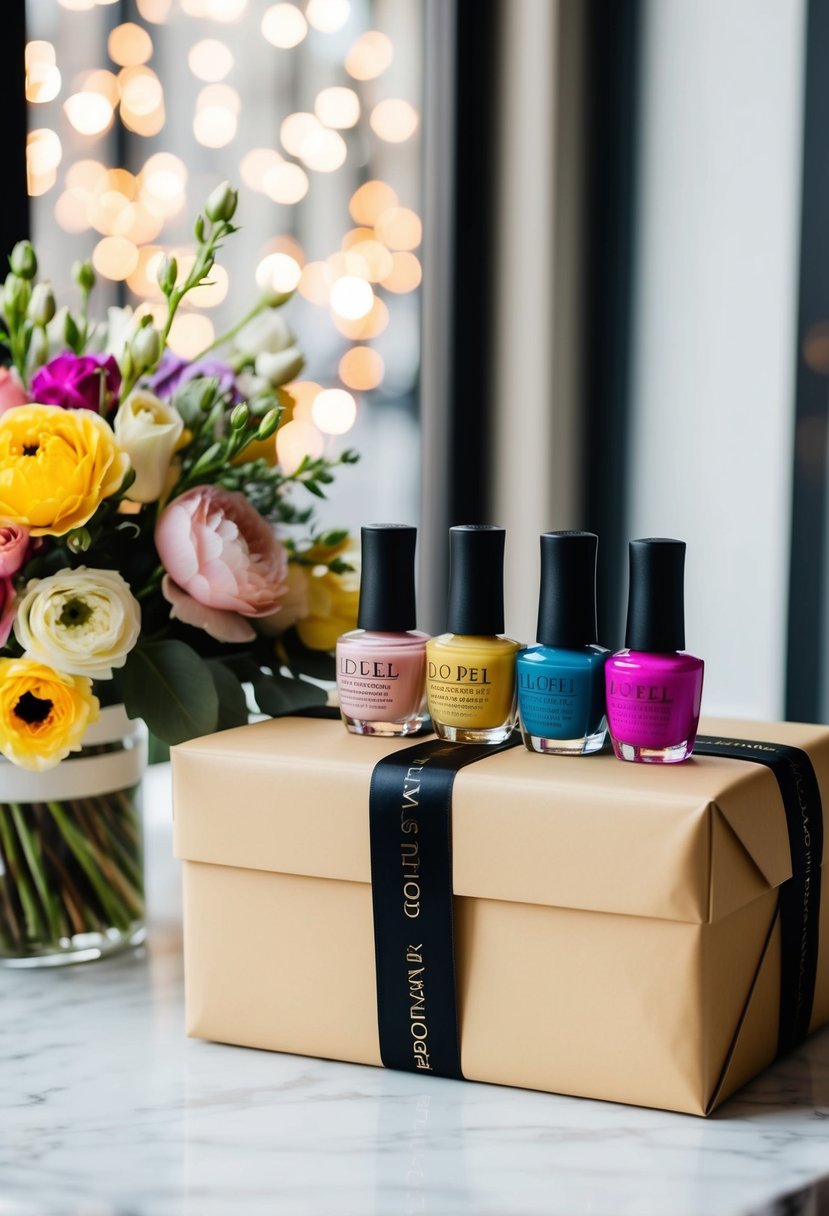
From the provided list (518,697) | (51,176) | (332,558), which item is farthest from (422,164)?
(518,697)

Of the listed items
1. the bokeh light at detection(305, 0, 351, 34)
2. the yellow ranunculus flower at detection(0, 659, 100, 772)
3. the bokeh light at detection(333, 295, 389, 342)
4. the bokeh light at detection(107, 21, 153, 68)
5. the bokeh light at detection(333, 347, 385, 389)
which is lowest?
the yellow ranunculus flower at detection(0, 659, 100, 772)

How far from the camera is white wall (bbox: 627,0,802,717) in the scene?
1.58 m

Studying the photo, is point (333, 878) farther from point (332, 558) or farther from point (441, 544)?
point (441, 544)

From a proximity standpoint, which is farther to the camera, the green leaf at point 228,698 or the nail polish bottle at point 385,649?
the green leaf at point 228,698

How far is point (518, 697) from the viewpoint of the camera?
27.8 inches

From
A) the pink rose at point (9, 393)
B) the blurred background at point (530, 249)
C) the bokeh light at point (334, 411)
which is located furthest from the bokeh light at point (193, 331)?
the pink rose at point (9, 393)

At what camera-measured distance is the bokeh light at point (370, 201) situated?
1684 millimetres

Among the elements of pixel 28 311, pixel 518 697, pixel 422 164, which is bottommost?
pixel 518 697

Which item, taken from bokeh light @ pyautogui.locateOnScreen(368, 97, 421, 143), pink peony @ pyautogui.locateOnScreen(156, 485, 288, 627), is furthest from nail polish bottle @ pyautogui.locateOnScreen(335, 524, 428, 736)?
bokeh light @ pyautogui.locateOnScreen(368, 97, 421, 143)

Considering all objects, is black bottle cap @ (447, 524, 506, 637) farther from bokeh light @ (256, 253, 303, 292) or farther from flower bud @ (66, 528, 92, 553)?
bokeh light @ (256, 253, 303, 292)

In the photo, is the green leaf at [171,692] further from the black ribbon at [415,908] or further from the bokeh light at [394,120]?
the bokeh light at [394,120]

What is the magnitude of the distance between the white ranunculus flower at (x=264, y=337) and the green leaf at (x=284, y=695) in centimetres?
22

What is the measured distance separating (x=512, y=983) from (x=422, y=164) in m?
1.28

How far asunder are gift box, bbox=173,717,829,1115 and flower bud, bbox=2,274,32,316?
0.32 metres
